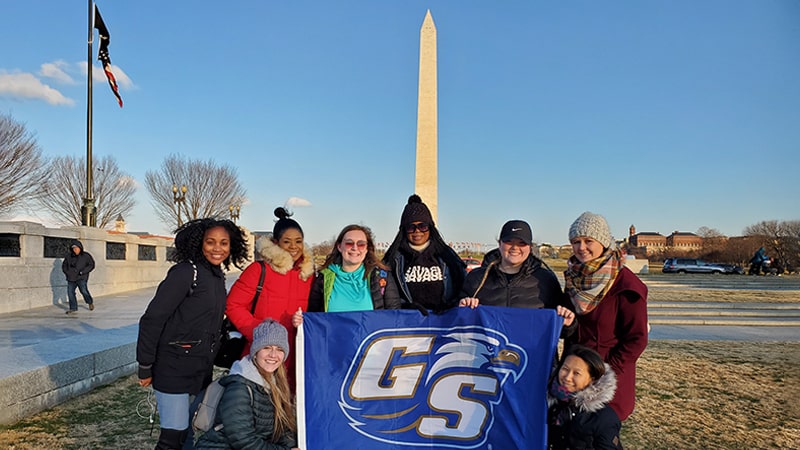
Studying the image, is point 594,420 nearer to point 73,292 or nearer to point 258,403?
point 258,403

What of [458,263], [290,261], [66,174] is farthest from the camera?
[66,174]

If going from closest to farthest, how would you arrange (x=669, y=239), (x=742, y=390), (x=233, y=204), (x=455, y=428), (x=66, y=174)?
(x=455, y=428) < (x=742, y=390) < (x=66, y=174) < (x=233, y=204) < (x=669, y=239)

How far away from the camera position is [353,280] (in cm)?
397

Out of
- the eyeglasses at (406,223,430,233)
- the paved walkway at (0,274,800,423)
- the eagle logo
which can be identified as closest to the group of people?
the eagle logo

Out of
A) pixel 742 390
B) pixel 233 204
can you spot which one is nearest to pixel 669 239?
pixel 233 204

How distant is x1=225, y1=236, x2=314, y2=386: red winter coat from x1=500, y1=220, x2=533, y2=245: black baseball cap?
146cm

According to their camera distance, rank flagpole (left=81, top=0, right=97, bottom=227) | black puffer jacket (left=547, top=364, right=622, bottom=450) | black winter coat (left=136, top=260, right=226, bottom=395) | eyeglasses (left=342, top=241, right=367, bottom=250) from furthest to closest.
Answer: flagpole (left=81, top=0, right=97, bottom=227), eyeglasses (left=342, top=241, right=367, bottom=250), black winter coat (left=136, top=260, right=226, bottom=395), black puffer jacket (left=547, top=364, right=622, bottom=450)

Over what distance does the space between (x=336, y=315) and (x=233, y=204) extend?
149 feet

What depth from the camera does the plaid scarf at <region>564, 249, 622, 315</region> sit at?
3.21 metres

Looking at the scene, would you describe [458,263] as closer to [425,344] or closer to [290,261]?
[425,344]

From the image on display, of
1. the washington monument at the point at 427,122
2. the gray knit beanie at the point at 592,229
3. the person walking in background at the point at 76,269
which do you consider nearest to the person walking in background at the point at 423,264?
the gray knit beanie at the point at 592,229

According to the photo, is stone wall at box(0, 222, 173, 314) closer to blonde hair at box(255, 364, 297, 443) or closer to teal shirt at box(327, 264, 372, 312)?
teal shirt at box(327, 264, 372, 312)

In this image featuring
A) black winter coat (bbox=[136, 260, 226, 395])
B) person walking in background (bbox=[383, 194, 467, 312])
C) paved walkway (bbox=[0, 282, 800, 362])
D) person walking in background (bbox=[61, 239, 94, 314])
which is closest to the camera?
black winter coat (bbox=[136, 260, 226, 395])

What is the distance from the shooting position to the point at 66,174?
137 ft
